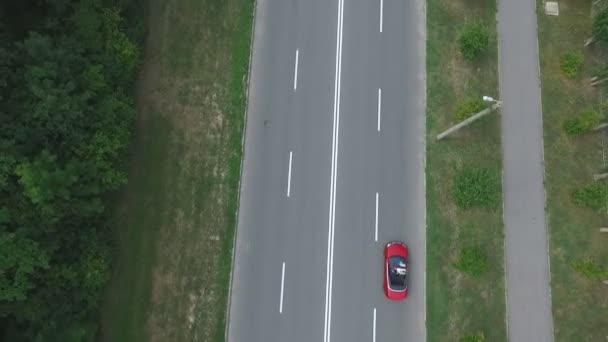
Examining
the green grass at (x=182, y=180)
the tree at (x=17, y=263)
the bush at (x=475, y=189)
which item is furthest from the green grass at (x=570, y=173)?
the tree at (x=17, y=263)

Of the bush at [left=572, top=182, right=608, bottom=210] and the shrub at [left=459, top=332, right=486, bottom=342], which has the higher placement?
the bush at [left=572, top=182, right=608, bottom=210]

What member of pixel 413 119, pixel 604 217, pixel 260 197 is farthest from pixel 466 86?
pixel 260 197

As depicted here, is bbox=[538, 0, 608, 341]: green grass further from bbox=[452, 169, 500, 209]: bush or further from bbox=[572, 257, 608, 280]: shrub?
bbox=[452, 169, 500, 209]: bush

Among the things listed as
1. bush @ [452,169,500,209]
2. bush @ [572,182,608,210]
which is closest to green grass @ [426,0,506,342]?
bush @ [452,169,500,209]

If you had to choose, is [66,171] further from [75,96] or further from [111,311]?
[111,311]

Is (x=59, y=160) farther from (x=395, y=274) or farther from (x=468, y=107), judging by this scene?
(x=468, y=107)
